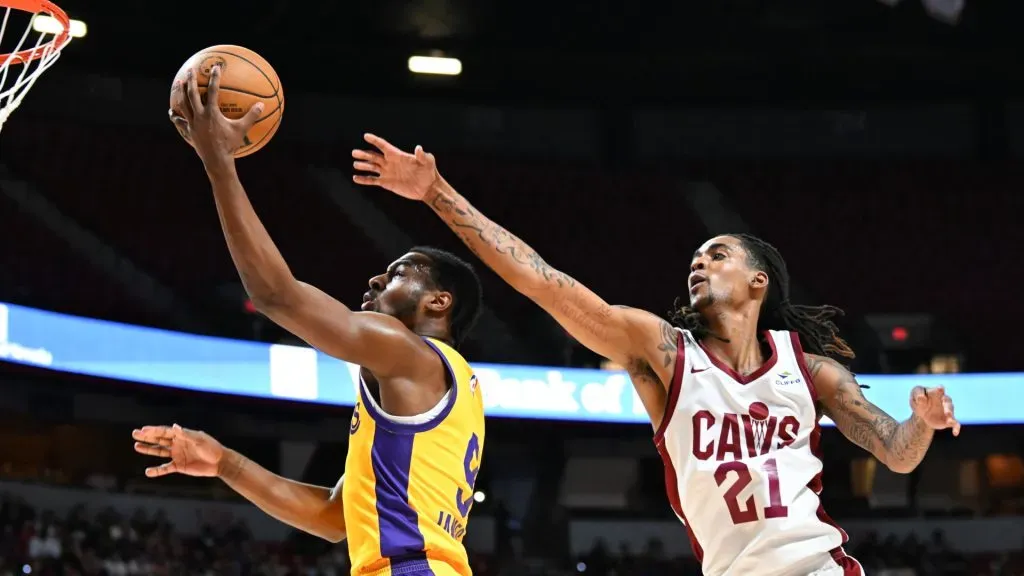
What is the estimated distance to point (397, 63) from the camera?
595 inches

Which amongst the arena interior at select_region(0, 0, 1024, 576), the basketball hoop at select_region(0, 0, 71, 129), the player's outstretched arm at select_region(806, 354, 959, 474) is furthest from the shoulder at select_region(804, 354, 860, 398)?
the arena interior at select_region(0, 0, 1024, 576)

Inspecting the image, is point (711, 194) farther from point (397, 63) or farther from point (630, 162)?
point (397, 63)

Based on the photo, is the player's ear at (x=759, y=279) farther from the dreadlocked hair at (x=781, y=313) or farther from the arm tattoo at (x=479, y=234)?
the arm tattoo at (x=479, y=234)

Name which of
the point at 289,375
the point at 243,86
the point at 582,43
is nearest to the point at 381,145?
the point at 243,86

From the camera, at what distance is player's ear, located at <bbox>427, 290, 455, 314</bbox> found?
3559 mm

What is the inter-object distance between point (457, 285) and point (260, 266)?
2.86 feet

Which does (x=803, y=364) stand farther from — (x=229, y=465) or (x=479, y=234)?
(x=229, y=465)

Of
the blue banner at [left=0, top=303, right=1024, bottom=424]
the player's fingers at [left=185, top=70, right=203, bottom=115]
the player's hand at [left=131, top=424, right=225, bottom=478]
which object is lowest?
the player's hand at [left=131, top=424, right=225, bottom=478]

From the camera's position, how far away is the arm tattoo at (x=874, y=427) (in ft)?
11.3

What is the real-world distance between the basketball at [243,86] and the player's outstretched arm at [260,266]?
7.1 inches

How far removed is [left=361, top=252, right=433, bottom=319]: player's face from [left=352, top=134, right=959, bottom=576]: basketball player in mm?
258

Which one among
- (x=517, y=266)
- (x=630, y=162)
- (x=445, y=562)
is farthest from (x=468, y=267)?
(x=630, y=162)

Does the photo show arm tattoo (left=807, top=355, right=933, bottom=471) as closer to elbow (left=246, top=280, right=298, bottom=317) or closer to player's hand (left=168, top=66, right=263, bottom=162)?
elbow (left=246, top=280, right=298, bottom=317)

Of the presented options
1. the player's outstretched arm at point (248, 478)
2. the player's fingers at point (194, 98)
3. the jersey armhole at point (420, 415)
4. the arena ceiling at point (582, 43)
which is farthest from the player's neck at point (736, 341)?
the arena ceiling at point (582, 43)
